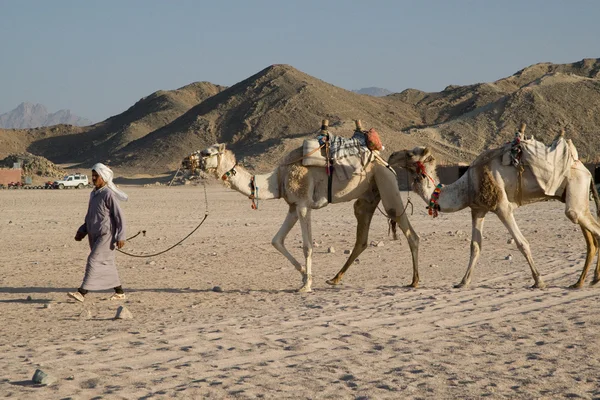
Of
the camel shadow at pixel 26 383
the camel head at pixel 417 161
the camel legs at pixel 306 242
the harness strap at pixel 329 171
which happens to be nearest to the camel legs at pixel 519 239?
the camel head at pixel 417 161

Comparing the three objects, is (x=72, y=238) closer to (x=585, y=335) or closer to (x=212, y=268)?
(x=212, y=268)

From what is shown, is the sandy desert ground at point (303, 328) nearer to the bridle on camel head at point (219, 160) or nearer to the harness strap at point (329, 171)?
the harness strap at point (329, 171)

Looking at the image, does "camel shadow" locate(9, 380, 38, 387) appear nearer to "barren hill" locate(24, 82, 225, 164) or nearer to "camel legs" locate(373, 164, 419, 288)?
"camel legs" locate(373, 164, 419, 288)

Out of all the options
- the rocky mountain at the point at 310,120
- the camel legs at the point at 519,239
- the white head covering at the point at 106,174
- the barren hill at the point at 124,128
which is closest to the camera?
→ the white head covering at the point at 106,174

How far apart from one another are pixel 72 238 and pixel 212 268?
6.42m

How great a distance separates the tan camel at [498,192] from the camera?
10.8m

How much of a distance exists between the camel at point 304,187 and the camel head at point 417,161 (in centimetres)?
22

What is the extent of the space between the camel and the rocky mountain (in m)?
50.8

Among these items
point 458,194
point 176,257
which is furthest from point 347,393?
point 176,257

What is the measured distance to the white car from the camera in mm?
55422

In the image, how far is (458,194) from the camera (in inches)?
445

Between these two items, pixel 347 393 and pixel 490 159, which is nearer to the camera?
pixel 347 393

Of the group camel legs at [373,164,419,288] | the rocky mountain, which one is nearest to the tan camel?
camel legs at [373,164,419,288]

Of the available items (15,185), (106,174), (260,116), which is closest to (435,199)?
(106,174)
